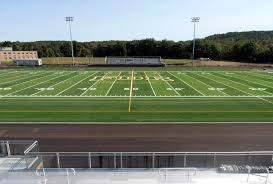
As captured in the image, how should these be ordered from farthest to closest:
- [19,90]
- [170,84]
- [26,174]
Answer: [170,84] → [19,90] → [26,174]

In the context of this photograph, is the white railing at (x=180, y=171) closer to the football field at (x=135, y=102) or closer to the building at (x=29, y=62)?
the football field at (x=135, y=102)

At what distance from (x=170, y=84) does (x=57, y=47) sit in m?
95.0

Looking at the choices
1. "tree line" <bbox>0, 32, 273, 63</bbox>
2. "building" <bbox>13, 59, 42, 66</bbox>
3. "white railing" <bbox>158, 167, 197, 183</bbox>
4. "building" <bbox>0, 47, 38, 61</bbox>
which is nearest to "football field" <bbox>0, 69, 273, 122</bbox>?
"white railing" <bbox>158, 167, 197, 183</bbox>

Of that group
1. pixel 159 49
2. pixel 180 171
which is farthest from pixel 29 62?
pixel 180 171

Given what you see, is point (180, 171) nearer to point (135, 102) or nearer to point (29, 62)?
point (135, 102)

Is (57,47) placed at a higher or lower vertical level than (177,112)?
higher

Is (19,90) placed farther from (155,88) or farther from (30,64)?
(30,64)

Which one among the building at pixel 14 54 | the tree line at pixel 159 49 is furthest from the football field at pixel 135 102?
the building at pixel 14 54

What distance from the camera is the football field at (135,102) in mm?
24797

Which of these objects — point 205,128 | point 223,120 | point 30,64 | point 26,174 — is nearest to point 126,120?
point 205,128

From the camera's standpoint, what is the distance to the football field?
2480cm

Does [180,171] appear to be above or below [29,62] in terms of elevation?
below

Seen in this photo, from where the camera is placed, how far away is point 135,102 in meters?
30.4

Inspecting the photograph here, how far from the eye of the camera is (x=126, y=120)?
2356 centimetres
